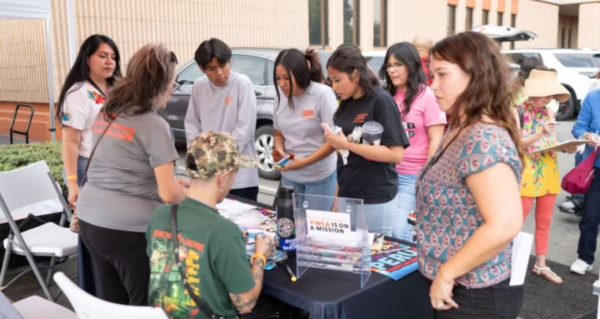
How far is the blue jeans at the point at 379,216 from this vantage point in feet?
9.12

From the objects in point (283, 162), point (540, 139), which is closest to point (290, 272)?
point (283, 162)

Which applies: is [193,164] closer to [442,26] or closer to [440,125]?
[440,125]

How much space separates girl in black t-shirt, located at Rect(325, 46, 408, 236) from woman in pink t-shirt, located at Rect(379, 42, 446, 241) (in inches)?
15.5

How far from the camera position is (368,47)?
50.2 ft

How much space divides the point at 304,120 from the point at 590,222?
7.01 feet

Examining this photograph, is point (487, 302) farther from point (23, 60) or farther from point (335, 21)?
point (335, 21)

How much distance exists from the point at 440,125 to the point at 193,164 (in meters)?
1.76

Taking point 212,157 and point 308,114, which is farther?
point 308,114

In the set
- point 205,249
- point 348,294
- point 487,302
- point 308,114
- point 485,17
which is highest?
point 485,17

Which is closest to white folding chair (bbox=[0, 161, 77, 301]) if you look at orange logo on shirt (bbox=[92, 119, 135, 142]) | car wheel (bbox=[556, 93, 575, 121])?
orange logo on shirt (bbox=[92, 119, 135, 142])

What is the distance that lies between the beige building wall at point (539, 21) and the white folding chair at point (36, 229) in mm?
22104

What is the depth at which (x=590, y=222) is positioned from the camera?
376 centimetres

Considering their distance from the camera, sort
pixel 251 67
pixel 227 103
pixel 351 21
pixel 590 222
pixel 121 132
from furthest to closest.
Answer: pixel 351 21, pixel 251 67, pixel 590 222, pixel 227 103, pixel 121 132

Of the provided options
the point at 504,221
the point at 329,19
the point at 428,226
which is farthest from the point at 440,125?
the point at 329,19
